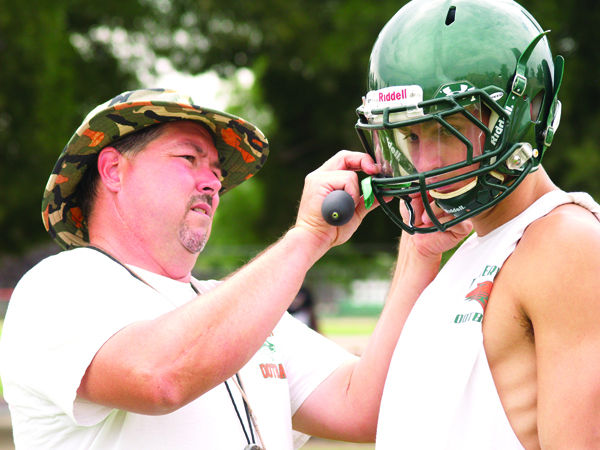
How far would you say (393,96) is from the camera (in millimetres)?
2465

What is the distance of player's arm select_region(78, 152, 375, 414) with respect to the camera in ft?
8.81

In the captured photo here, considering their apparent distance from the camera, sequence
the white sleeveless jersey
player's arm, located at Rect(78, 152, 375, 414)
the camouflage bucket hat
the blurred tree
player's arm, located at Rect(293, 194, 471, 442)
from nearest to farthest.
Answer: the white sleeveless jersey
player's arm, located at Rect(78, 152, 375, 414)
player's arm, located at Rect(293, 194, 471, 442)
the camouflage bucket hat
the blurred tree

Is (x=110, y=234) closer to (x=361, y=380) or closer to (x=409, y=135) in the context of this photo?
(x=361, y=380)

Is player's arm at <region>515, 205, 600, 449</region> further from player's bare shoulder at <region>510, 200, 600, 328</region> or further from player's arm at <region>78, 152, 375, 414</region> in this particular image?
player's arm at <region>78, 152, 375, 414</region>

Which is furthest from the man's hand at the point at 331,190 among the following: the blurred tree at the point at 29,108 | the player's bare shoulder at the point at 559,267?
the blurred tree at the point at 29,108

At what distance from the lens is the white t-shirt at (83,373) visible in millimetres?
2822

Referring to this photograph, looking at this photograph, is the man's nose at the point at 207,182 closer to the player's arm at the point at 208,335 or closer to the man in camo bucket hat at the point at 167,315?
the man in camo bucket hat at the point at 167,315

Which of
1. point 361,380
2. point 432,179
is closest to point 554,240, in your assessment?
point 432,179

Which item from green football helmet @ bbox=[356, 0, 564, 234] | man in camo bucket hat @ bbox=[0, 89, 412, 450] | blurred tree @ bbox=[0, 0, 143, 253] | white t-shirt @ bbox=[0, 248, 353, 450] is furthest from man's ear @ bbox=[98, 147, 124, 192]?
blurred tree @ bbox=[0, 0, 143, 253]

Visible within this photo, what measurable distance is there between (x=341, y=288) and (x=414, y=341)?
24.0m

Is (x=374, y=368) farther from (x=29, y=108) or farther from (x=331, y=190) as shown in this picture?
(x=29, y=108)

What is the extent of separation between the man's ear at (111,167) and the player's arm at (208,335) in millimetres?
864

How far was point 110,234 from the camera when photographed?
348 cm

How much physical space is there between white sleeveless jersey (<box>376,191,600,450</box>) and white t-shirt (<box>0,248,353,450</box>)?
0.73 meters
